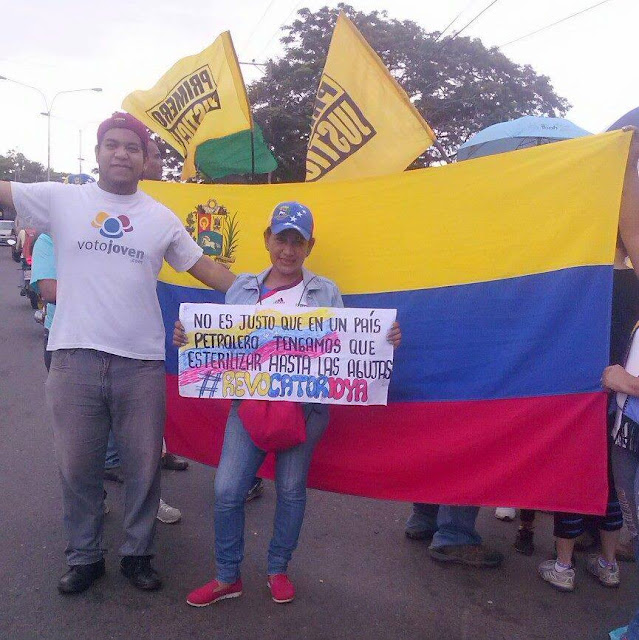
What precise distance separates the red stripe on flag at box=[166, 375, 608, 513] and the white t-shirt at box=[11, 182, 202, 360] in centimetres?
85

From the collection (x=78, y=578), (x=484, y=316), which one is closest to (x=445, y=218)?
(x=484, y=316)

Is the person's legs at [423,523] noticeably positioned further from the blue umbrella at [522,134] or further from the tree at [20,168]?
the tree at [20,168]

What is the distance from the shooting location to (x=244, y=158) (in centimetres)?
457

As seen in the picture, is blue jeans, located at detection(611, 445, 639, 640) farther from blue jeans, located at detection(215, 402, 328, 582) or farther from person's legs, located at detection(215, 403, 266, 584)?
person's legs, located at detection(215, 403, 266, 584)

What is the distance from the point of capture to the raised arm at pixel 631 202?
294cm

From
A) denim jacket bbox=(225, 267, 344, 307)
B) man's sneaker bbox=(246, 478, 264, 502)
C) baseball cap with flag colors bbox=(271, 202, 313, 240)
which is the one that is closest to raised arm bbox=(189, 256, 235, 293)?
denim jacket bbox=(225, 267, 344, 307)

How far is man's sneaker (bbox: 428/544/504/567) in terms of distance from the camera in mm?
→ 3551

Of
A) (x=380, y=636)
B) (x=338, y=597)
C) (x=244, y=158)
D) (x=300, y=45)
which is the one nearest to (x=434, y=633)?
(x=380, y=636)

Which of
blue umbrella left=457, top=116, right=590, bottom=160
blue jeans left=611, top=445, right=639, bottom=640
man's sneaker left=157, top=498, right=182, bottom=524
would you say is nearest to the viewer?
blue jeans left=611, top=445, right=639, bottom=640

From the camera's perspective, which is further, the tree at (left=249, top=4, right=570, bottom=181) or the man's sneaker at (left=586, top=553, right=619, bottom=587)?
the tree at (left=249, top=4, right=570, bottom=181)

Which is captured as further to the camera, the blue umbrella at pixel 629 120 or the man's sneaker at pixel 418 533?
the man's sneaker at pixel 418 533

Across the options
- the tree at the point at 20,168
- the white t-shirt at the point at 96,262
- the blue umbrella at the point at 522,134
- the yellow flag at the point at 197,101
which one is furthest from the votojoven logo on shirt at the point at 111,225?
the tree at the point at 20,168

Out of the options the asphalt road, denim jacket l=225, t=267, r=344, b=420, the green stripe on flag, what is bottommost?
the asphalt road

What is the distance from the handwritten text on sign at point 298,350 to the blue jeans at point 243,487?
14cm
